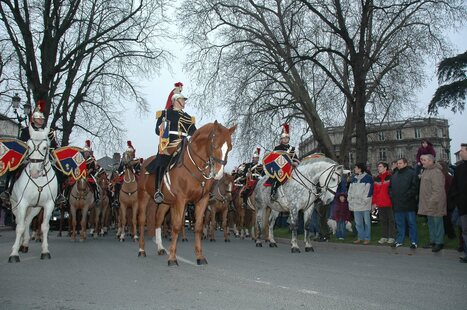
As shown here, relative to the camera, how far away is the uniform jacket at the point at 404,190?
13.7 metres

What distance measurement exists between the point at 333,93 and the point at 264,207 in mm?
15521

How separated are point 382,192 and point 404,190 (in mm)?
1555

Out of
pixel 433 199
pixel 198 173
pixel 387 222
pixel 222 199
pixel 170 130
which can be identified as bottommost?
pixel 387 222

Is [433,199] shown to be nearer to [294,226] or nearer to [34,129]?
[294,226]

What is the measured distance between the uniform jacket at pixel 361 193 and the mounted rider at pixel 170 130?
6662 mm

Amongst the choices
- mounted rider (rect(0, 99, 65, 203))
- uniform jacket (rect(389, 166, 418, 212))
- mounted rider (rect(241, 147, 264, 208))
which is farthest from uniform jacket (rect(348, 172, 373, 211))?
mounted rider (rect(0, 99, 65, 203))

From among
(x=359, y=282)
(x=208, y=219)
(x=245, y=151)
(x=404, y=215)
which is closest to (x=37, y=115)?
(x=359, y=282)

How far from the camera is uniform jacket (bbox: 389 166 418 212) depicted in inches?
541

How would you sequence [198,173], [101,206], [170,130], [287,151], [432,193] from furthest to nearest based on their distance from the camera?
[101,206] → [287,151] → [432,193] → [170,130] → [198,173]

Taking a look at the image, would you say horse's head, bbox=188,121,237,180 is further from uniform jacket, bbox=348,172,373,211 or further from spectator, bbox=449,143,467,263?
uniform jacket, bbox=348,172,373,211

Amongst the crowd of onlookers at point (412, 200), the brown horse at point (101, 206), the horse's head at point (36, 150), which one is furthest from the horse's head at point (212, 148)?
the brown horse at point (101, 206)

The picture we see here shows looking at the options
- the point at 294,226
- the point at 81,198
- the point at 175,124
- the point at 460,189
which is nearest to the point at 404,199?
the point at 460,189

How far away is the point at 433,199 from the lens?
1253 centimetres

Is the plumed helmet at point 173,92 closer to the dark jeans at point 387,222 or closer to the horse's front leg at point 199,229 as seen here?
the horse's front leg at point 199,229
